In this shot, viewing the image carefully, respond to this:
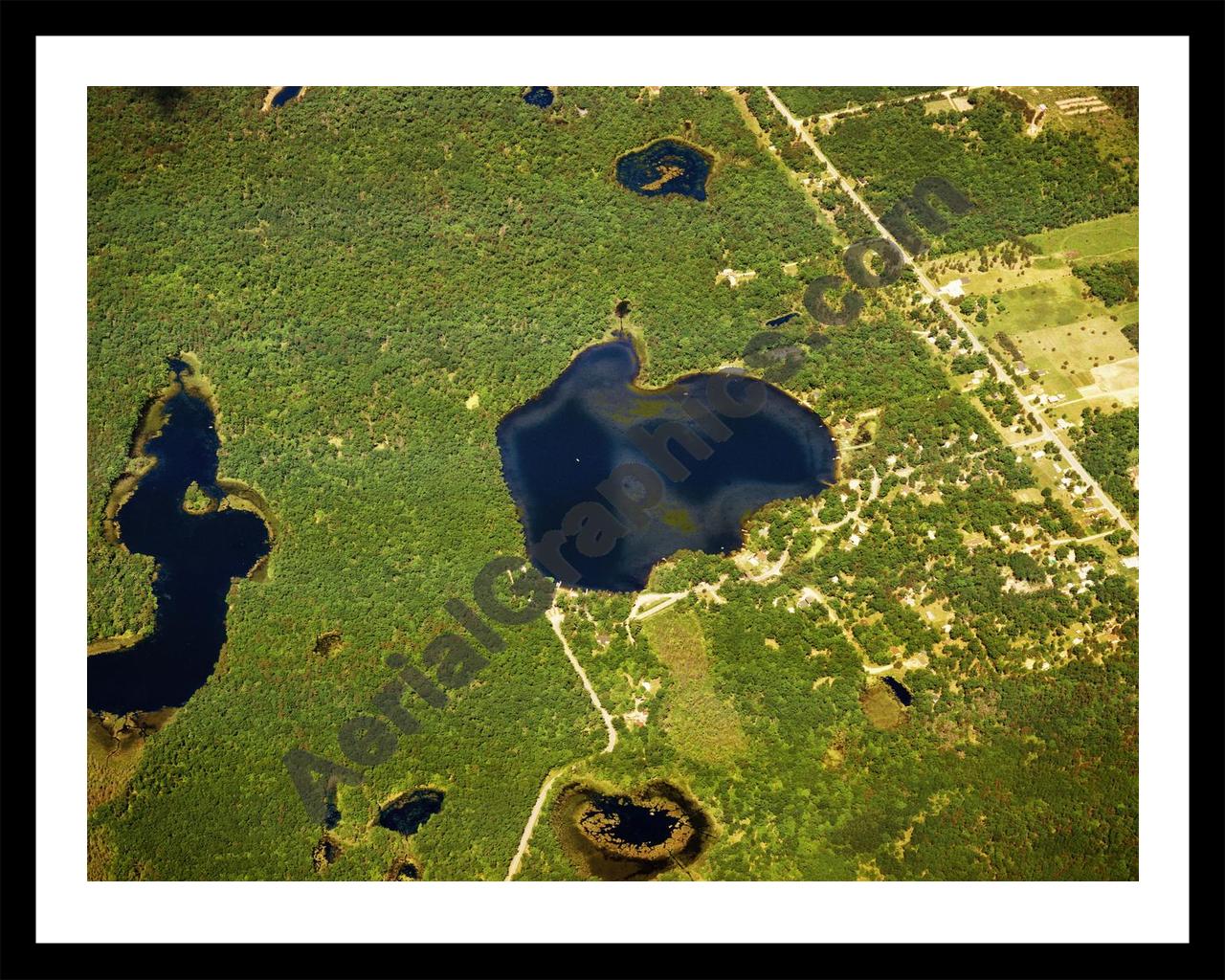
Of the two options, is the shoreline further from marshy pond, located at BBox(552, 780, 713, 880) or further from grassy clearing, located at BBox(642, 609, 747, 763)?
grassy clearing, located at BBox(642, 609, 747, 763)

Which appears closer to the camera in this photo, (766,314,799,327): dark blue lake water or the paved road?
the paved road

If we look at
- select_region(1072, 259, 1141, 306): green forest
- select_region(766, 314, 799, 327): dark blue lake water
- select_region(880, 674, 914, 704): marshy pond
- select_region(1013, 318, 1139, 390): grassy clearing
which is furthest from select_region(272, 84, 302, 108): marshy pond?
select_region(880, 674, 914, 704): marshy pond

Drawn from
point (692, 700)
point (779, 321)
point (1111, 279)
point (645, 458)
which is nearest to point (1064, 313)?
point (1111, 279)

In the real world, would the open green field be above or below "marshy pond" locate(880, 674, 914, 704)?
above

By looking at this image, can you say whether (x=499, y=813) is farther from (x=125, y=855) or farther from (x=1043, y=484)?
(x=1043, y=484)

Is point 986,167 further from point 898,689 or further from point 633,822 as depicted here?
point 633,822

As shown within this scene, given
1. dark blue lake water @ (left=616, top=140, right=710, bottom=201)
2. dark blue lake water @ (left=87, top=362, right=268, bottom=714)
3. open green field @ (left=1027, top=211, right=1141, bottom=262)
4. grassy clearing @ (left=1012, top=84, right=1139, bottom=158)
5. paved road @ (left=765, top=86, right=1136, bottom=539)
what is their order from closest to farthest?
paved road @ (left=765, top=86, right=1136, bottom=539)
dark blue lake water @ (left=87, top=362, right=268, bottom=714)
open green field @ (left=1027, top=211, right=1141, bottom=262)
grassy clearing @ (left=1012, top=84, right=1139, bottom=158)
dark blue lake water @ (left=616, top=140, right=710, bottom=201)
